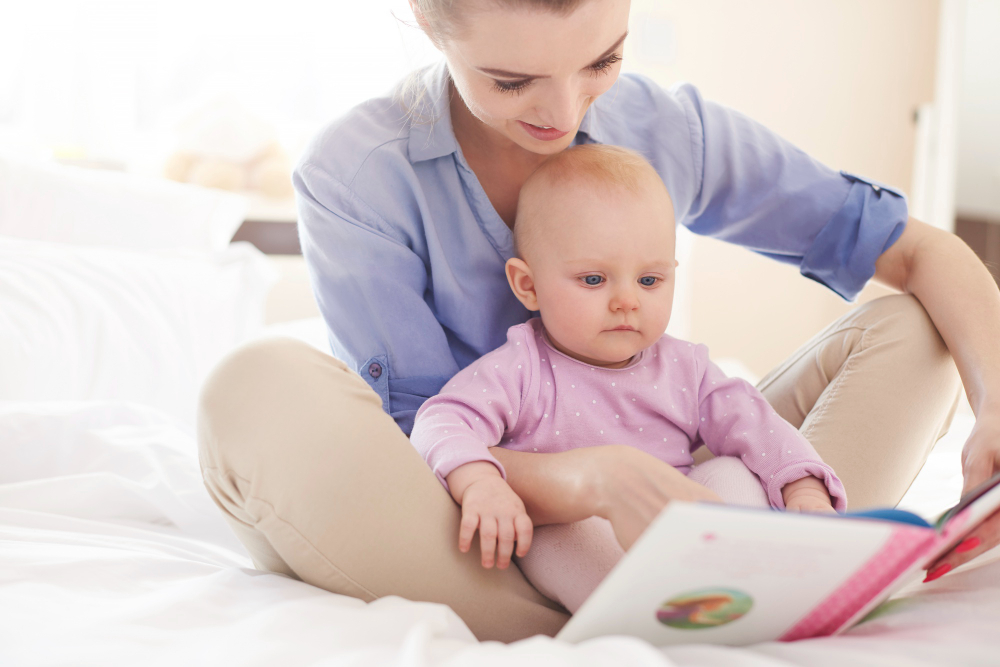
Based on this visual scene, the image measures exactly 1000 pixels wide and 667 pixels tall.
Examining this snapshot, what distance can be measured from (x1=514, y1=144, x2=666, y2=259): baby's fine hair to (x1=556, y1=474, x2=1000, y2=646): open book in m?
0.47

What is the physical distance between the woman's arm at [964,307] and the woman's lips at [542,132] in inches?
18.8

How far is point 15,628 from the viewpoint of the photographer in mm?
554

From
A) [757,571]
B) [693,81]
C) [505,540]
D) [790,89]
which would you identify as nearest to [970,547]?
[757,571]

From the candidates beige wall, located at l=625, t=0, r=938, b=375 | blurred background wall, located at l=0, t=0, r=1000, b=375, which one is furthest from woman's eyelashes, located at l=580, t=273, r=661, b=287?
beige wall, located at l=625, t=0, r=938, b=375

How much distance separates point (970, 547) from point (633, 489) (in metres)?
0.27

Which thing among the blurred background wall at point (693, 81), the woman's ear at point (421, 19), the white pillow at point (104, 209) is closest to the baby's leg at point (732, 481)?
the woman's ear at point (421, 19)

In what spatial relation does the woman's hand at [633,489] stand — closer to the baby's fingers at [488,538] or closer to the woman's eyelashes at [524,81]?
the baby's fingers at [488,538]

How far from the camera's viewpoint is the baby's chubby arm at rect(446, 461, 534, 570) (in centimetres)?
64

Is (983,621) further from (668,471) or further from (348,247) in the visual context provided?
(348,247)

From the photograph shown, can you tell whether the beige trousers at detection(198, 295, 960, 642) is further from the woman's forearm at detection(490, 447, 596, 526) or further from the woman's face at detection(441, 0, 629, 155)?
the woman's face at detection(441, 0, 629, 155)

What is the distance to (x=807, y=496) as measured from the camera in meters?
0.72

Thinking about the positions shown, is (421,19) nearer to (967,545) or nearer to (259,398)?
(259,398)

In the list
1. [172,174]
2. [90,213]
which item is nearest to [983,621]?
[90,213]

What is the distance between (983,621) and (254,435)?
55 cm
